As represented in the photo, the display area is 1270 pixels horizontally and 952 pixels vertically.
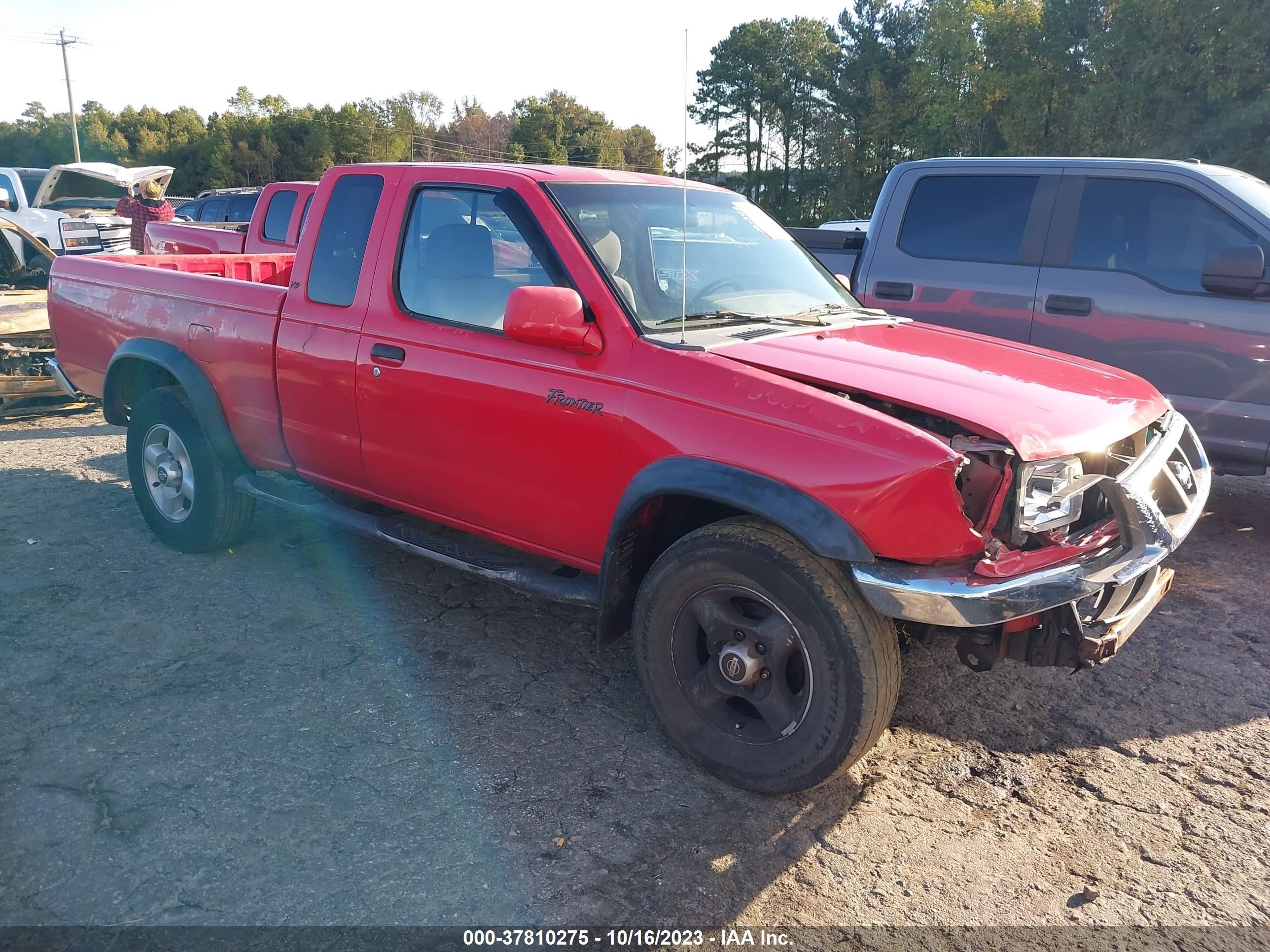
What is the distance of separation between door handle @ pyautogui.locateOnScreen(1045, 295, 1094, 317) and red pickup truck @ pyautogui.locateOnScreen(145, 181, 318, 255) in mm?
7689

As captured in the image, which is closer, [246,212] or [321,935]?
[321,935]

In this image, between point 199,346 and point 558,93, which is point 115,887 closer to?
point 199,346

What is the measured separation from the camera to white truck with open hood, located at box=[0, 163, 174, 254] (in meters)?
14.9

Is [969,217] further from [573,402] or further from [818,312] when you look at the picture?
[573,402]

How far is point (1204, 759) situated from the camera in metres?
3.40

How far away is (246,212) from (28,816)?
14.6m

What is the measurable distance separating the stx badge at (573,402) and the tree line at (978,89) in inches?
478

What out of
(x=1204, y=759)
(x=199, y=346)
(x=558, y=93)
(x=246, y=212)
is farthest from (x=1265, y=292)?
(x=558, y=93)

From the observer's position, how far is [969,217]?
631 cm

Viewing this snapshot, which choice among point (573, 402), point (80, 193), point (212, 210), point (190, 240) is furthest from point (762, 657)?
point (80, 193)

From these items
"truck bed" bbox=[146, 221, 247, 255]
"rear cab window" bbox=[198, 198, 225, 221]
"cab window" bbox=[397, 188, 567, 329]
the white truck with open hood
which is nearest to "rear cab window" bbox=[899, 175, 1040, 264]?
"cab window" bbox=[397, 188, 567, 329]

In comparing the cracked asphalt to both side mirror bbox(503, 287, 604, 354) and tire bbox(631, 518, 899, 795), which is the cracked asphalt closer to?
tire bbox(631, 518, 899, 795)

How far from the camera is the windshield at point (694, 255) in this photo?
357 cm

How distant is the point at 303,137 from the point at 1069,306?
45085 millimetres
